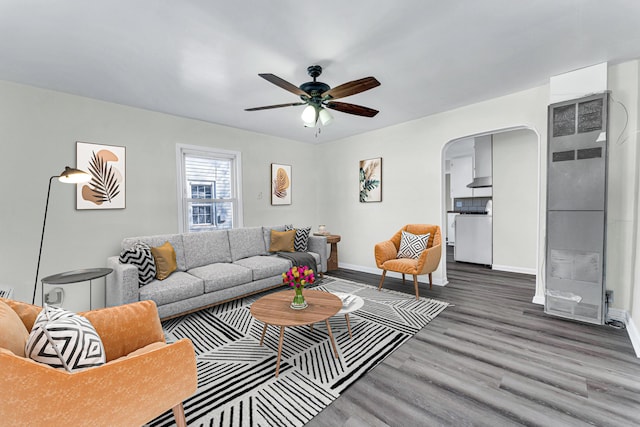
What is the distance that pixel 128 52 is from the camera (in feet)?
7.55

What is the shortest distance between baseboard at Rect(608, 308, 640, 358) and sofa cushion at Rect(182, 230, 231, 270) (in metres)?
4.42

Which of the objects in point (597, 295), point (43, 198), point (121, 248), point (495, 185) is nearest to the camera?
point (597, 295)

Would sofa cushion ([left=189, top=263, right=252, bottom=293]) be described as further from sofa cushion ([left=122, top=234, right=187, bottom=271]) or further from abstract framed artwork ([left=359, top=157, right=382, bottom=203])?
abstract framed artwork ([left=359, top=157, right=382, bottom=203])

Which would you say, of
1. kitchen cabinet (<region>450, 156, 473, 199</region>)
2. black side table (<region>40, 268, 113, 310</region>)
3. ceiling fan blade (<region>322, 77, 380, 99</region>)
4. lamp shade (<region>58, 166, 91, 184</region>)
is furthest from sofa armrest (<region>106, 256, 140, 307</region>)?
kitchen cabinet (<region>450, 156, 473, 199</region>)

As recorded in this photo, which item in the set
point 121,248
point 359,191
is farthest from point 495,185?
point 121,248

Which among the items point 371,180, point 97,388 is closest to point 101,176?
point 97,388

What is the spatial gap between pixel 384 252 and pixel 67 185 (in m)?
4.05

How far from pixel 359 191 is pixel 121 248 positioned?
3855mm

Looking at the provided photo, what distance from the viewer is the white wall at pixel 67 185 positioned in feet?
9.14

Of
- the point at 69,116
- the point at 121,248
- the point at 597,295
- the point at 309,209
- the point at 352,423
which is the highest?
the point at 69,116

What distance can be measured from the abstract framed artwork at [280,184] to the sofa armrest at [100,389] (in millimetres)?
3929

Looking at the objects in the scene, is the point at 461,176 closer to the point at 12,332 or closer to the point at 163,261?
the point at 163,261

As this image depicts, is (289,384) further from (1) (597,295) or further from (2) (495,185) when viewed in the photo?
(2) (495,185)

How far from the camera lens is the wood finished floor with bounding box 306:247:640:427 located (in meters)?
1.61
